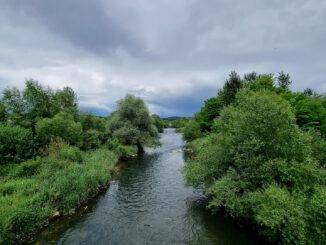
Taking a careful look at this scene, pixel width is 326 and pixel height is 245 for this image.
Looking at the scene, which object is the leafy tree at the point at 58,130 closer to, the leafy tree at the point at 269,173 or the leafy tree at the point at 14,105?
the leafy tree at the point at 14,105

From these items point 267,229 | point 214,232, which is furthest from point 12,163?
point 267,229

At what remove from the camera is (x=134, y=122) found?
45.0 meters

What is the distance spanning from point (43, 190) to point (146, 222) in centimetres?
719

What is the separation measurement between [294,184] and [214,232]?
5598mm

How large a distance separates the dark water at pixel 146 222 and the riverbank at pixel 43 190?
0.93 m

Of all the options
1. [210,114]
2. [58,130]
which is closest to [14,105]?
[58,130]

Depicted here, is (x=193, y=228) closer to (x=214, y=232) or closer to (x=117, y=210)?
(x=214, y=232)

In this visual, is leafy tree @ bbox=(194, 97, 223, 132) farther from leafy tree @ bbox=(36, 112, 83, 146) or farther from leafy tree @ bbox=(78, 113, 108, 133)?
leafy tree @ bbox=(36, 112, 83, 146)

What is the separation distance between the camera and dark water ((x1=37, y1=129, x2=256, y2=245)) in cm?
1388

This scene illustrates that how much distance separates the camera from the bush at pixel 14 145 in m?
22.5

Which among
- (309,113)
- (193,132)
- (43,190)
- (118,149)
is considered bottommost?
(43,190)

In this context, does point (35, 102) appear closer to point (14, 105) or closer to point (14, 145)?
point (14, 105)

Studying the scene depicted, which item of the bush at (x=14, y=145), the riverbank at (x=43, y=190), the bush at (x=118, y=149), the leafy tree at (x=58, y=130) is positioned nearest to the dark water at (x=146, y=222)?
the riverbank at (x=43, y=190)

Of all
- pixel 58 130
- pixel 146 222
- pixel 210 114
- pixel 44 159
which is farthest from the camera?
pixel 210 114
